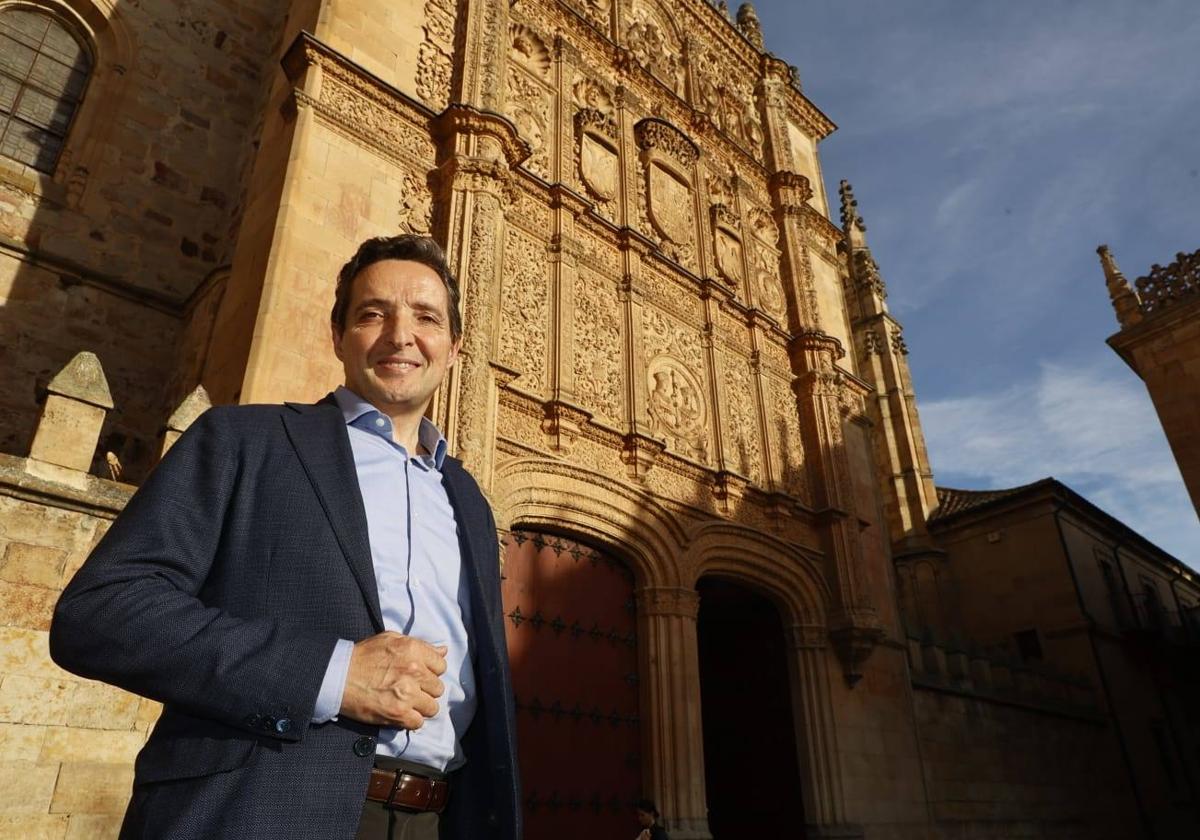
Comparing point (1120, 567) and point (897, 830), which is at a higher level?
point (1120, 567)

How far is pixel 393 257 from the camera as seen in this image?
2104 mm

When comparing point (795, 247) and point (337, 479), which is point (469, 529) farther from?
point (795, 247)

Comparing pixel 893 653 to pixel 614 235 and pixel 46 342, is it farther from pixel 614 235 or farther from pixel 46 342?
pixel 46 342

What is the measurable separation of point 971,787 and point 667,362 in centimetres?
834

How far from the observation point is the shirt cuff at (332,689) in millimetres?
1328

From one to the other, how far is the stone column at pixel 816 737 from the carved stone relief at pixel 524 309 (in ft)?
17.2

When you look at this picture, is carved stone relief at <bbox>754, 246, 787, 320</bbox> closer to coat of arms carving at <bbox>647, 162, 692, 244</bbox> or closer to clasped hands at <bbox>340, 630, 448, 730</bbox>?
coat of arms carving at <bbox>647, 162, 692, 244</bbox>

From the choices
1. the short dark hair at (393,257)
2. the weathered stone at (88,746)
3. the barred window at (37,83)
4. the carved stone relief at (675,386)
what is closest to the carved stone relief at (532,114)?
the carved stone relief at (675,386)

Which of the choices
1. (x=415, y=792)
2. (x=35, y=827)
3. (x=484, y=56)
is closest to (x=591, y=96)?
(x=484, y=56)

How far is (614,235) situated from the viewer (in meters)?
10.5

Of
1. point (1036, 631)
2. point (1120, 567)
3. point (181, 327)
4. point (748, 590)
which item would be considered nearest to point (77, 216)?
point (181, 327)

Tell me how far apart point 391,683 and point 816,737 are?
9.78 metres

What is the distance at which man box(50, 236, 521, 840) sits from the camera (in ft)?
4.19

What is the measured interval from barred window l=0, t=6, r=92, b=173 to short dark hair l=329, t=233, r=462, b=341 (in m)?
8.54
